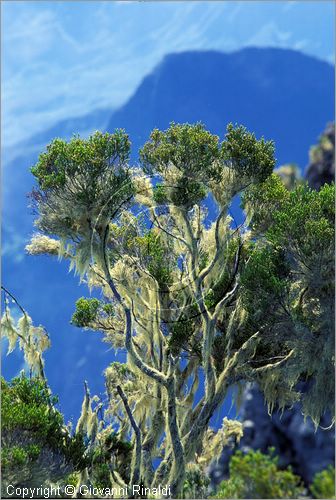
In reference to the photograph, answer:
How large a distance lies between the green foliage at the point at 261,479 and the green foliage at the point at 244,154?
20.5ft

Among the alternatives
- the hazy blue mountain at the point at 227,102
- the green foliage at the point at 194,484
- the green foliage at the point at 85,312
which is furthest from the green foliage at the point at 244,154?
the hazy blue mountain at the point at 227,102

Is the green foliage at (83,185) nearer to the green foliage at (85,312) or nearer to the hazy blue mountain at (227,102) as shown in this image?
the green foliage at (85,312)

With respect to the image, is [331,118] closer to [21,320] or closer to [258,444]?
[258,444]

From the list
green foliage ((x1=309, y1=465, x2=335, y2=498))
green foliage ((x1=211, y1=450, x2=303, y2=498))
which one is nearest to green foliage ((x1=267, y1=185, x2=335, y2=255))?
green foliage ((x1=211, y1=450, x2=303, y2=498))

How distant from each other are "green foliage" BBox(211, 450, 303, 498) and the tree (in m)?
4.05

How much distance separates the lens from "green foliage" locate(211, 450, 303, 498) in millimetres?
9227

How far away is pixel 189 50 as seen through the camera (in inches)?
4277

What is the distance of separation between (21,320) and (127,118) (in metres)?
92.7

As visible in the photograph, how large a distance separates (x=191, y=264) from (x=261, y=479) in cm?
603

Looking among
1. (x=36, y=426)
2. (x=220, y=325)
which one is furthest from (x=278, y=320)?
(x=36, y=426)

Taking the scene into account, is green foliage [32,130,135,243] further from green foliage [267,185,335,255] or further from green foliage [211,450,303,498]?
green foliage [211,450,303,498]

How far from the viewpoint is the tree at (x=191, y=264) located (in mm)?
13281

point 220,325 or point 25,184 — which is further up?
point 25,184

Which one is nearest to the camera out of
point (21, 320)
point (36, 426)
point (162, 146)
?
point (36, 426)
